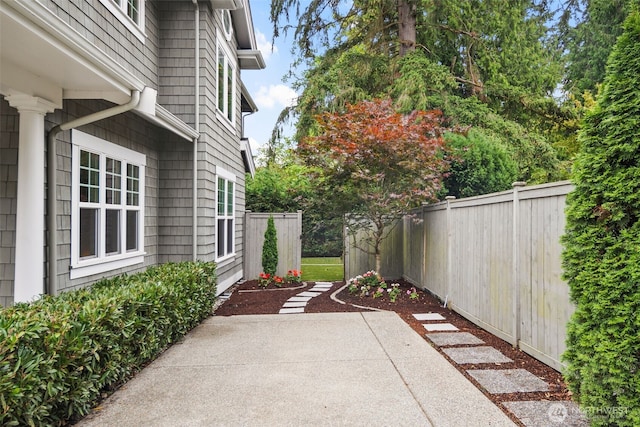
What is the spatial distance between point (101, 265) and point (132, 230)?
107 centimetres

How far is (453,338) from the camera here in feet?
16.6

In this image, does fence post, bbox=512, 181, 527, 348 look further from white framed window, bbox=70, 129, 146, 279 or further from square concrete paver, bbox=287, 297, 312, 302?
white framed window, bbox=70, 129, 146, 279

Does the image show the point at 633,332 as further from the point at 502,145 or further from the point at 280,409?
the point at 502,145

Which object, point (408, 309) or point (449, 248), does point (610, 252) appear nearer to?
point (449, 248)

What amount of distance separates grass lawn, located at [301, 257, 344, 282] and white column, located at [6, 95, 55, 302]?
7478mm

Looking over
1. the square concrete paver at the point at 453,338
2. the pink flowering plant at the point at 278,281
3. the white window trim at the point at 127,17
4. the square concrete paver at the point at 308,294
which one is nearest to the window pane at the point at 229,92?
the white window trim at the point at 127,17

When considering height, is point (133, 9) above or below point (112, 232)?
above

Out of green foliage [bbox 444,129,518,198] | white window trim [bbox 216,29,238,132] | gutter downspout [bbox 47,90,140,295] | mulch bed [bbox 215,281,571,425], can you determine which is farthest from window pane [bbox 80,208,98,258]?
green foliage [bbox 444,129,518,198]

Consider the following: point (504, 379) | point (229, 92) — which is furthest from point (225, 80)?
point (504, 379)

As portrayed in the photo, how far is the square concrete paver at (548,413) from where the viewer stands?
2.82 m

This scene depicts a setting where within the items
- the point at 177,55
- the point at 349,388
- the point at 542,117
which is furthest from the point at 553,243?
the point at 542,117

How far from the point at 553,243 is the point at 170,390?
355 centimetres

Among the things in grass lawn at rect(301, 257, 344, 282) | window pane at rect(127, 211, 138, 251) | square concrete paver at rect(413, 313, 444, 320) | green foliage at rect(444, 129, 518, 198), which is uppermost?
green foliage at rect(444, 129, 518, 198)

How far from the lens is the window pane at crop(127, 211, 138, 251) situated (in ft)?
19.2
